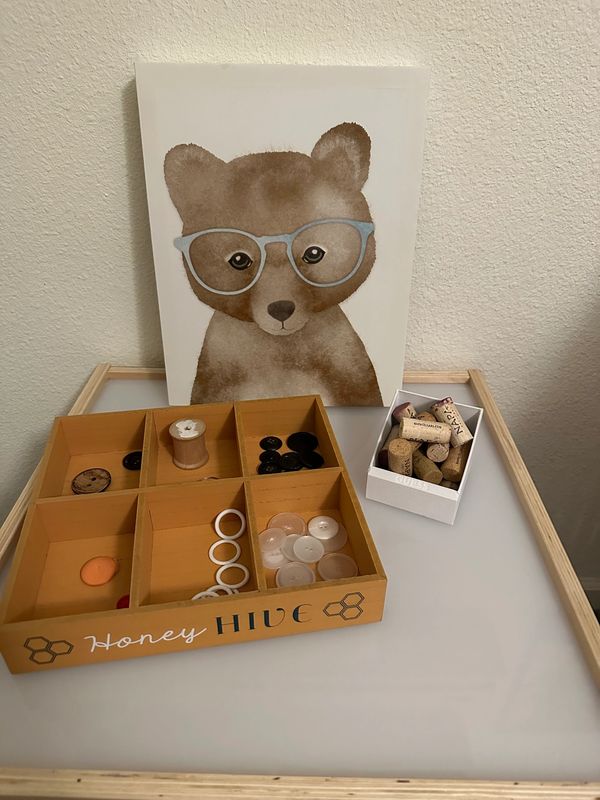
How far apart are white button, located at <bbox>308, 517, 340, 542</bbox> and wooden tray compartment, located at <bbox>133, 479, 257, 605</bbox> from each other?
0.09 metres

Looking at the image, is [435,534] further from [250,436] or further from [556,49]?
[556,49]

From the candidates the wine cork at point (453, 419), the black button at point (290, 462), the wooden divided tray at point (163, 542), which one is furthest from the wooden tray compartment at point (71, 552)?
the wine cork at point (453, 419)

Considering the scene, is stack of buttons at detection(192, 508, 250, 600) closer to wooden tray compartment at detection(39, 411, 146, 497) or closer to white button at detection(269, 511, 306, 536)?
white button at detection(269, 511, 306, 536)

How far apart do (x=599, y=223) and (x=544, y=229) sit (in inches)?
3.2

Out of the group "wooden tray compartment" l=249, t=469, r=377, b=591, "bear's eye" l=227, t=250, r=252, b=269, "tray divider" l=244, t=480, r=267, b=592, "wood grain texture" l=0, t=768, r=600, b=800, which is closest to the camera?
"wood grain texture" l=0, t=768, r=600, b=800

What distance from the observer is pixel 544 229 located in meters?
0.85

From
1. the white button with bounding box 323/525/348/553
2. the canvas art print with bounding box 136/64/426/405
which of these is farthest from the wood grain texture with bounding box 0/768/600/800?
the canvas art print with bounding box 136/64/426/405

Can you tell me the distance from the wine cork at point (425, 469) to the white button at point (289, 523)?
17 cm

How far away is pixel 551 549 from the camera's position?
0.70 metres

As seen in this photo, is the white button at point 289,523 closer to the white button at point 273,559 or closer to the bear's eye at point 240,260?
the white button at point 273,559

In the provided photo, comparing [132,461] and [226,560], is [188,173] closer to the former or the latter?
[132,461]

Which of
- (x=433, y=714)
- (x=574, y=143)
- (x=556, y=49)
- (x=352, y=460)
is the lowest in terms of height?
(x=433, y=714)

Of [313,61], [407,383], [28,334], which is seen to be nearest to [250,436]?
[407,383]

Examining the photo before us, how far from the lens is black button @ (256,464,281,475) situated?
0.76m
